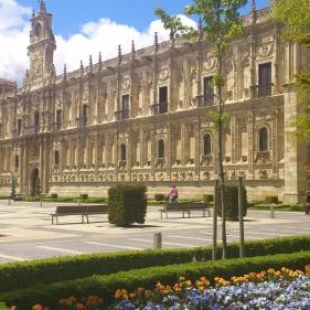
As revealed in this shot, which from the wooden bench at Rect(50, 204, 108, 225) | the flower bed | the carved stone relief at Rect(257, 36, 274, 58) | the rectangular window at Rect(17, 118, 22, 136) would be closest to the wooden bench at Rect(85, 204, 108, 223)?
the wooden bench at Rect(50, 204, 108, 225)

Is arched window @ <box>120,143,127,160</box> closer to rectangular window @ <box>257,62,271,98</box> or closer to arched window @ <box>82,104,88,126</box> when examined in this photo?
arched window @ <box>82,104,88,126</box>

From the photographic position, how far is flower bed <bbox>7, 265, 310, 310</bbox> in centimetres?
681

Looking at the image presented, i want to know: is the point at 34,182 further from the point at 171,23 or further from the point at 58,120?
the point at 171,23

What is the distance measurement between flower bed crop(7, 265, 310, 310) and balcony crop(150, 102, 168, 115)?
37.4 meters

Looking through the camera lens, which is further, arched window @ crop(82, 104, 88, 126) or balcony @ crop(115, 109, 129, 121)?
arched window @ crop(82, 104, 88, 126)

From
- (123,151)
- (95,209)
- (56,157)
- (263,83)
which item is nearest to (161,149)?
(123,151)

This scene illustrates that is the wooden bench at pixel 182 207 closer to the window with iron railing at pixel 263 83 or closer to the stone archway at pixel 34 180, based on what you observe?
the window with iron railing at pixel 263 83

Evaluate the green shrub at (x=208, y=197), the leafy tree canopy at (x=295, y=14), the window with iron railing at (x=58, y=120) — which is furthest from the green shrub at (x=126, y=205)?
the window with iron railing at (x=58, y=120)

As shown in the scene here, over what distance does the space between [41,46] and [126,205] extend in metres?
44.8

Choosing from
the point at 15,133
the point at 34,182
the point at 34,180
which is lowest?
the point at 34,182

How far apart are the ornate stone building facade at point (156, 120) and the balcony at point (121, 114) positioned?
0.09 meters

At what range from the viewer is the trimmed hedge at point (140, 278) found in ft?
22.7

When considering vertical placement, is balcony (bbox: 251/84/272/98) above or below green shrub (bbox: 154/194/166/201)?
above

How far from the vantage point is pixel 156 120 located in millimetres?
45312
